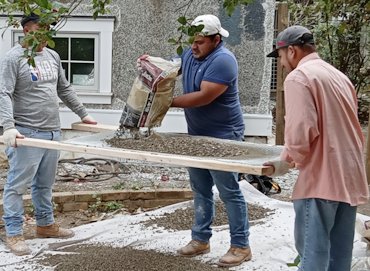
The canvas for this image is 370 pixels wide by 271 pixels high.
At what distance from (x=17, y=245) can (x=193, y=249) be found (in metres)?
1.35

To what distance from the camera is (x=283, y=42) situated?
138 inches

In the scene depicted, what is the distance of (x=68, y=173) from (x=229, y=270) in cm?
340

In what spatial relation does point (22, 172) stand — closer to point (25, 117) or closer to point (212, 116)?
point (25, 117)

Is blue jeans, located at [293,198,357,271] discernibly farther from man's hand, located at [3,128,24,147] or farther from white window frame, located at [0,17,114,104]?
white window frame, located at [0,17,114,104]

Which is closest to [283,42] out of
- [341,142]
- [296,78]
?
[296,78]

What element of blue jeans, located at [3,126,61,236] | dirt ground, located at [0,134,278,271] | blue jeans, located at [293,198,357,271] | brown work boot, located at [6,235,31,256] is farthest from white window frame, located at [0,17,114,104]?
blue jeans, located at [293,198,357,271]

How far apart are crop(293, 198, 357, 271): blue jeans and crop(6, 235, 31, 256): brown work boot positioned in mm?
2242

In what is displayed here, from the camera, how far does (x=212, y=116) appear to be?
462cm

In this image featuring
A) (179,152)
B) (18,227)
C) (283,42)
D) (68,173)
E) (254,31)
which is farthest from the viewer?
(254,31)

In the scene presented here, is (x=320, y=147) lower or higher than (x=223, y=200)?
higher

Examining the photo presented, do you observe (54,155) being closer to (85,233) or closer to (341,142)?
(85,233)

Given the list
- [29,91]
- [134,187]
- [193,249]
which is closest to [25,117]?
[29,91]

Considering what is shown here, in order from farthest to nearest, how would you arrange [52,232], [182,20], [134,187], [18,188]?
[134,187] → [52,232] → [18,188] → [182,20]

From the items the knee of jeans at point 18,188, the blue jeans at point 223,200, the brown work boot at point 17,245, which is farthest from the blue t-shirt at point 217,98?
the brown work boot at point 17,245
